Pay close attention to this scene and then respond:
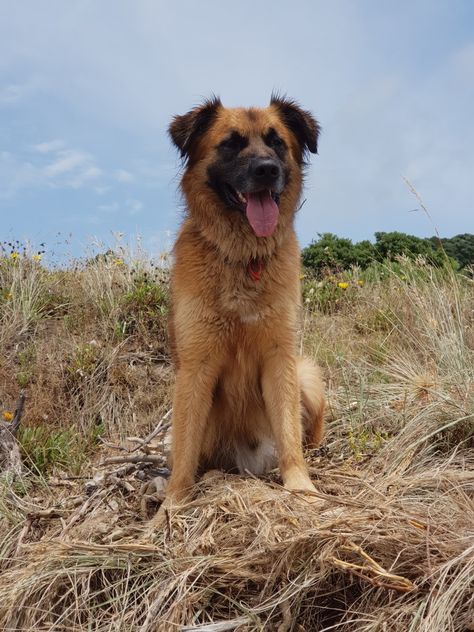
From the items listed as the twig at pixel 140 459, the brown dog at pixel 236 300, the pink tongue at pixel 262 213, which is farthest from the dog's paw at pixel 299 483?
the pink tongue at pixel 262 213

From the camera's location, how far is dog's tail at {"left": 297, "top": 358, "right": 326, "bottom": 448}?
13.2ft

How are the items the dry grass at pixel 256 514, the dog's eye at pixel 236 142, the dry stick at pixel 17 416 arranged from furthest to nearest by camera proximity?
the dry stick at pixel 17 416 < the dog's eye at pixel 236 142 < the dry grass at pixel 256 514

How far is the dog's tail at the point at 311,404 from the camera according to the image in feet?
13.2

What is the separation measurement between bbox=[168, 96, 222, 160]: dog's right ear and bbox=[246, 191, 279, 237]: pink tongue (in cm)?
53

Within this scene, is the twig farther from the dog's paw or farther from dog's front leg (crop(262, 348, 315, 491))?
the dog's paw

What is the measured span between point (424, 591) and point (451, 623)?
158 mm

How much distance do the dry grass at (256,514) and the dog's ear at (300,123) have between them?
1.76 metres

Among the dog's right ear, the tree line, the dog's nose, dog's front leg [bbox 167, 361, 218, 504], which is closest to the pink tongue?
the dog's nose

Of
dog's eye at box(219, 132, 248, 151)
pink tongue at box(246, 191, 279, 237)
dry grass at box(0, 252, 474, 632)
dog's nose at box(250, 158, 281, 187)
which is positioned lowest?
dry grass at box(0, 252, 474, 632)

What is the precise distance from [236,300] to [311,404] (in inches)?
38.5

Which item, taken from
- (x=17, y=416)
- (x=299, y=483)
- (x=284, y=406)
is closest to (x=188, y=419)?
(x=284, y=406)

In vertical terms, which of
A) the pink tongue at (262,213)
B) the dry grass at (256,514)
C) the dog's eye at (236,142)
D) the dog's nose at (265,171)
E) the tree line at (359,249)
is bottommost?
the dry grass at (256,514)

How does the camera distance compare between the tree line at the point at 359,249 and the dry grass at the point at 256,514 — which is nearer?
the dry grass at the point at 256,514

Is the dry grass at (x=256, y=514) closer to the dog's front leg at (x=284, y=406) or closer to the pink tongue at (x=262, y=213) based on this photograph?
the dog's front leg at (x=284, y=406)
